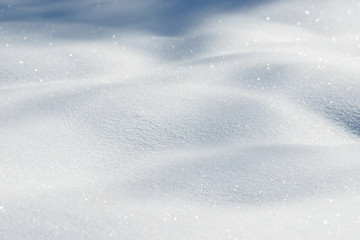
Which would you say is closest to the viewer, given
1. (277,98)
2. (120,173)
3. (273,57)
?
(120,173)

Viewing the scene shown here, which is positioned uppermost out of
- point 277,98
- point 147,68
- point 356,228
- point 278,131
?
point 147,68

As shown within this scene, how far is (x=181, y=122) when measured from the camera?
1.09m

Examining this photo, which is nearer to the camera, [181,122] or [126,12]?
[181,122]

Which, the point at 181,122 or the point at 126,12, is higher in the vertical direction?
the point at 126,12

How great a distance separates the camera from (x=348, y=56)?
4.46ft

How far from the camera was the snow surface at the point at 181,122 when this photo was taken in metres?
0.79

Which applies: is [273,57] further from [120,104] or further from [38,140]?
[38,140]

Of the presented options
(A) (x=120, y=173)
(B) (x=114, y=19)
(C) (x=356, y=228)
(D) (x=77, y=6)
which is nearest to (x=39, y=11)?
(D) (x=77, y=6)

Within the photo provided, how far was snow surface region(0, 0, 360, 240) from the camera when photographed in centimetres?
79

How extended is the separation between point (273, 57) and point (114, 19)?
68cm

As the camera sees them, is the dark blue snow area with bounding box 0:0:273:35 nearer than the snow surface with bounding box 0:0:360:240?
No

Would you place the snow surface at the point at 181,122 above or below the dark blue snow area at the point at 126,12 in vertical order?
below

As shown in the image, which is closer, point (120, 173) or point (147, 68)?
point (120, 173)

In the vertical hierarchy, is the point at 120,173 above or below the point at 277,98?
below
